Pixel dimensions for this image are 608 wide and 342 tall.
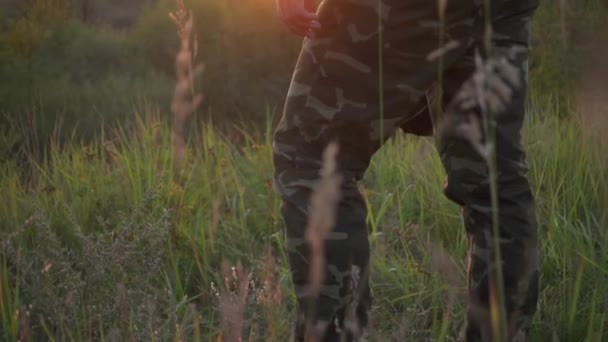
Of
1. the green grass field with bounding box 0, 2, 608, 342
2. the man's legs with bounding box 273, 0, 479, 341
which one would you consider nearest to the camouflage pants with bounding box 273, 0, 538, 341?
the man's legs with bounding box 273, 0, 479, 341


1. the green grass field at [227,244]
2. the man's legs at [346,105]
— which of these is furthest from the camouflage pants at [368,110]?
the green grass field at [227,244]

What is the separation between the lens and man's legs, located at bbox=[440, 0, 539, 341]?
5.25ft

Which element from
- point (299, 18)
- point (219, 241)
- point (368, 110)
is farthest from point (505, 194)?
point (219, 241)

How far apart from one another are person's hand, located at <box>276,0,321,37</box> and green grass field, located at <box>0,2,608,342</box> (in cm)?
37

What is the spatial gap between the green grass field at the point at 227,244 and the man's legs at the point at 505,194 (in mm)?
97

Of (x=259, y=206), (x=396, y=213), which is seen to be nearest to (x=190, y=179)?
(x=259, y=206)

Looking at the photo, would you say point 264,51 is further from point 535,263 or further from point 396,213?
point 535,263

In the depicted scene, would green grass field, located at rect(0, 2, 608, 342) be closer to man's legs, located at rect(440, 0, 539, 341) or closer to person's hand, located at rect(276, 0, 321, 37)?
man's legs, located at rect(440, 0, 539, 341)

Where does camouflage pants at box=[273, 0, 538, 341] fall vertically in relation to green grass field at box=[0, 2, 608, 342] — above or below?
above

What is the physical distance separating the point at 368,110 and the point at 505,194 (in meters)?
0.31

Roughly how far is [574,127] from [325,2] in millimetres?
2037

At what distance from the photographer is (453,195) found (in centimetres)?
169

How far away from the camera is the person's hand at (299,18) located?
4.99 ft

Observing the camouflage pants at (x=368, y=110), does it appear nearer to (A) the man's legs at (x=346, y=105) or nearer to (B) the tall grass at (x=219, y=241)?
(A) the man's legs at (x=346, y=105)
